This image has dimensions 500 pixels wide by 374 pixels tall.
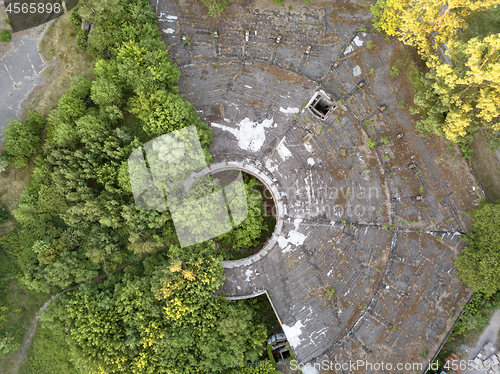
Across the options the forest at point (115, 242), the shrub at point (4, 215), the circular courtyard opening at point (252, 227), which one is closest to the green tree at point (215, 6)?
the forest at point (115, 242)

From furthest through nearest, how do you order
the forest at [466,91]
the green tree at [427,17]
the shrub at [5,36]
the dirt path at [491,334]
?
1. the shrub at [5,36]
2. the dirt path at [491,334]
3. the green tree at [427,17]
4. the forest at [466,91]

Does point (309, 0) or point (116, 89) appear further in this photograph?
point (309, 0)

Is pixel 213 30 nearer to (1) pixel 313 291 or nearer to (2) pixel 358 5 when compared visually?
(2) pixel 358 5

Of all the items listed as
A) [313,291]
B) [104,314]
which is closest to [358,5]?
[313,291]

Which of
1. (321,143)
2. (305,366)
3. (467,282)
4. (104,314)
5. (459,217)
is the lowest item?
(305,366)

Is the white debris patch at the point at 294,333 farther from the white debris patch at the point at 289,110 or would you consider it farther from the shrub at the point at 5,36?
the shrub at the point at 5,36

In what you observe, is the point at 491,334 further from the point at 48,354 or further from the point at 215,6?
the point at 48,354

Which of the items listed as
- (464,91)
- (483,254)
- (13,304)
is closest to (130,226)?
(13,304)
